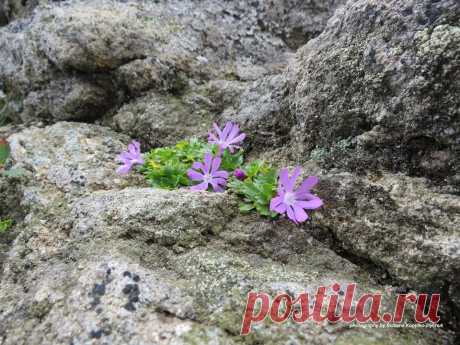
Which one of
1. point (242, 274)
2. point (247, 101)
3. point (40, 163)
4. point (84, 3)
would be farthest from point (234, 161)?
point (84, 3)

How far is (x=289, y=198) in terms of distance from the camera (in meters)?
2.31

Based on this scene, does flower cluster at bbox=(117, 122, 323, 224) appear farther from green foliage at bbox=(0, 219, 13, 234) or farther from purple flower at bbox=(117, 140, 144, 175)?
green foliage at bbox=(0, 219, 13, 234)

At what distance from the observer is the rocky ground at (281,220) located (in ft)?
6.08

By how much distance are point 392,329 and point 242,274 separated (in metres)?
0.64

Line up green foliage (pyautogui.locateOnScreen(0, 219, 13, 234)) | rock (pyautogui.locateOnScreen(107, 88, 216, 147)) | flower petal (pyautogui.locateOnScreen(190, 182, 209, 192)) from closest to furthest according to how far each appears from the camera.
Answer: flower petal (pyautogui.locateOnScreen(190, 182, 209, 192)), green foliage (pyautogui.locateOnScreen(0, 219, 13, 234)), rock (pyautogui.locateOnScreen(107, 88, 216, 147))

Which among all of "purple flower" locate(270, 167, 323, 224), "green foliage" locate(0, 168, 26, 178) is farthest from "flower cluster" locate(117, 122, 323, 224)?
"green foliage" locate(0, 168, 26, 178)

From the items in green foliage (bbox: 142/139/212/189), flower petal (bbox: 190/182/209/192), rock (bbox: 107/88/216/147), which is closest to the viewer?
flower petal (bbox: 190/182/209/192)

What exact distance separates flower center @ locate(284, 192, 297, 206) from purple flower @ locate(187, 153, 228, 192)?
1.65 feet

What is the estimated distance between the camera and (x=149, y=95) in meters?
3.75

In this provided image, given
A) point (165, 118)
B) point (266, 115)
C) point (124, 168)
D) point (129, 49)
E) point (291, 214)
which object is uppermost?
point (129, 49)

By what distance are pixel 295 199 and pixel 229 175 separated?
2.26 feet

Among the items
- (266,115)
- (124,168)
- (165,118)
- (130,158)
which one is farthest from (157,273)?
(165,118)

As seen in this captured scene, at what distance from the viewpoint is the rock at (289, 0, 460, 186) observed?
2.07m

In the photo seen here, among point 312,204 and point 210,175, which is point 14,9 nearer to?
point 210,175
